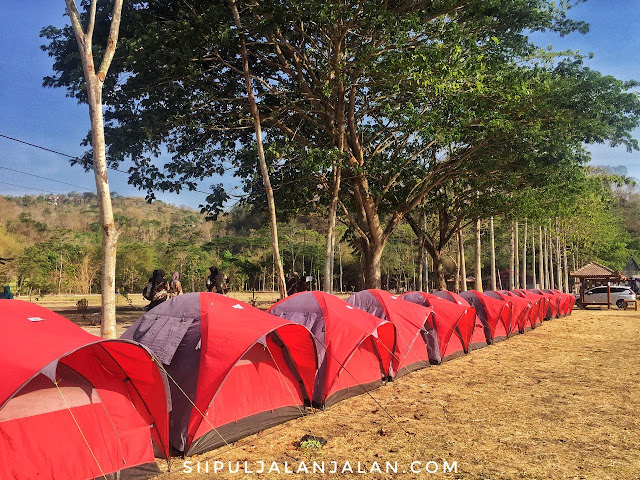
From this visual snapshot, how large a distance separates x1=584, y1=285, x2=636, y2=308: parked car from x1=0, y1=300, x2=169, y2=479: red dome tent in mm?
31692

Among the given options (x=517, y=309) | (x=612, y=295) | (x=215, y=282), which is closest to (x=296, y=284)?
(x=215, y=282)

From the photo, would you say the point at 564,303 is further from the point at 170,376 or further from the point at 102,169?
the point at 170,376

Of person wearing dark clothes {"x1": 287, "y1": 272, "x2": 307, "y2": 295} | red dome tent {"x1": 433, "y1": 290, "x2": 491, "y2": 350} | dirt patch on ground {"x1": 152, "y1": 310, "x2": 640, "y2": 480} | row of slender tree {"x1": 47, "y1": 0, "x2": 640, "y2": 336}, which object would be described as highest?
row of slender tree {"x1": 47, "y1": 0, "x2": 640, "y2": 336}

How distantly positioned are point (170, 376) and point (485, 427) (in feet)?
12.1

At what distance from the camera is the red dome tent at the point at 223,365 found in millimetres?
5164

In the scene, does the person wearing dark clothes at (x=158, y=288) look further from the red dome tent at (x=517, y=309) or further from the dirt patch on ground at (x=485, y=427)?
the red dome tent at (x=517, y=309)

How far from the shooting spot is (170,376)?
15.4ft

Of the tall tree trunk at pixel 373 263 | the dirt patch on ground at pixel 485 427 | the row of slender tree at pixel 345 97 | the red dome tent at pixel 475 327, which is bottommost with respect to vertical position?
the dirt patch on ground at pixel 485 427

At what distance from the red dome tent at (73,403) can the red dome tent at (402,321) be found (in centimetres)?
490

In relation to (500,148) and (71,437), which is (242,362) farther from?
(500,148)

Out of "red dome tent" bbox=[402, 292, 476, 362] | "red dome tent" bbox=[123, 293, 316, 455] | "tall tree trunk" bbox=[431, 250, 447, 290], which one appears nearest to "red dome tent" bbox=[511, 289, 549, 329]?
"tall tree trunk" bbox=[431, 250, 447, 290]

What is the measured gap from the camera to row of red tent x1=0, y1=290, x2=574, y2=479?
12.8 ft

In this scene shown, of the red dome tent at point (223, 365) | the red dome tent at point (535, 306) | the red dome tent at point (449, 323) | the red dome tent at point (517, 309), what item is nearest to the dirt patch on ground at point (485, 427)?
the red dome tent at point (223, 365)

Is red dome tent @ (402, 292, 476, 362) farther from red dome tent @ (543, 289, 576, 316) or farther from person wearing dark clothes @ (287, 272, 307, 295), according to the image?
red dome tent @ (543, 289, 576, 316)
